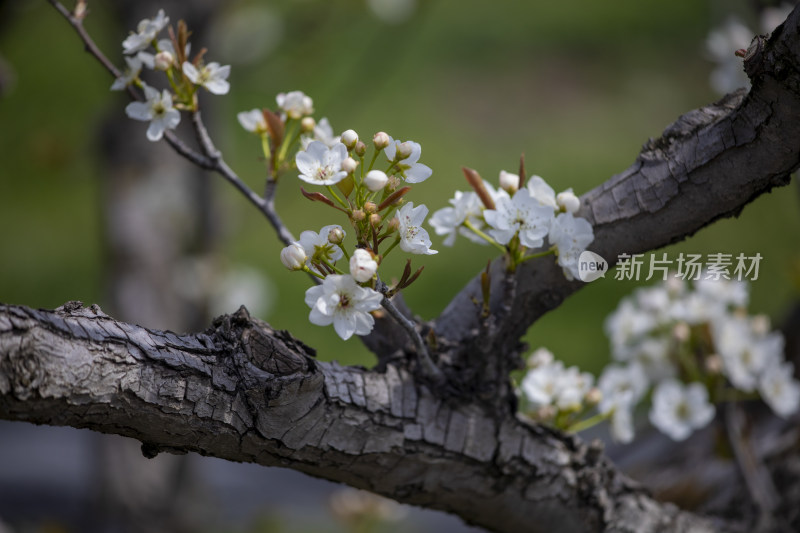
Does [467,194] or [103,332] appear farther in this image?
[467,194]

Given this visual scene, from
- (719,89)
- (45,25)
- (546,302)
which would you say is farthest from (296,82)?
(546,302)

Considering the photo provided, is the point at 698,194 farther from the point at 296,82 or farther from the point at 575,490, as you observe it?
the point at 296,82

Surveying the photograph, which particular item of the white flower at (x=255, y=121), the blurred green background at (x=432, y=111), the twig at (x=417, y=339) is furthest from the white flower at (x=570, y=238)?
the blurred green background at (x=432, y=111)

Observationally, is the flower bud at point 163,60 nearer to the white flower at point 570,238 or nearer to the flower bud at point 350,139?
the flower bud at point 350,139

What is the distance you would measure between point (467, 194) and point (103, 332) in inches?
21.1

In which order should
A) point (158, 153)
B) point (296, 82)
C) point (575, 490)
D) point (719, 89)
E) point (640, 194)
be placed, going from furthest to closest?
point (296, 82) → point (158, 153) → point (719, 89) → point (575, 490) → point (640, 194)

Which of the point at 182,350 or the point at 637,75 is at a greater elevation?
the point at 637,75

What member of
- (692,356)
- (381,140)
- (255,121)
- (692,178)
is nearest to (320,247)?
(381,140)

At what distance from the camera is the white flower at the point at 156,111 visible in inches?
43.0

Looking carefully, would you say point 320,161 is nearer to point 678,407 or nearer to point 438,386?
point 438,386

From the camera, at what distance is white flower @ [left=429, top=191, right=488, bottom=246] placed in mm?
Result: 1086

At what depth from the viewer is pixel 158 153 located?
8.09 feet

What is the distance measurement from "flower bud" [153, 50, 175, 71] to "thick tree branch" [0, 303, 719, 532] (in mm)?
383

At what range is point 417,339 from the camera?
102cm
